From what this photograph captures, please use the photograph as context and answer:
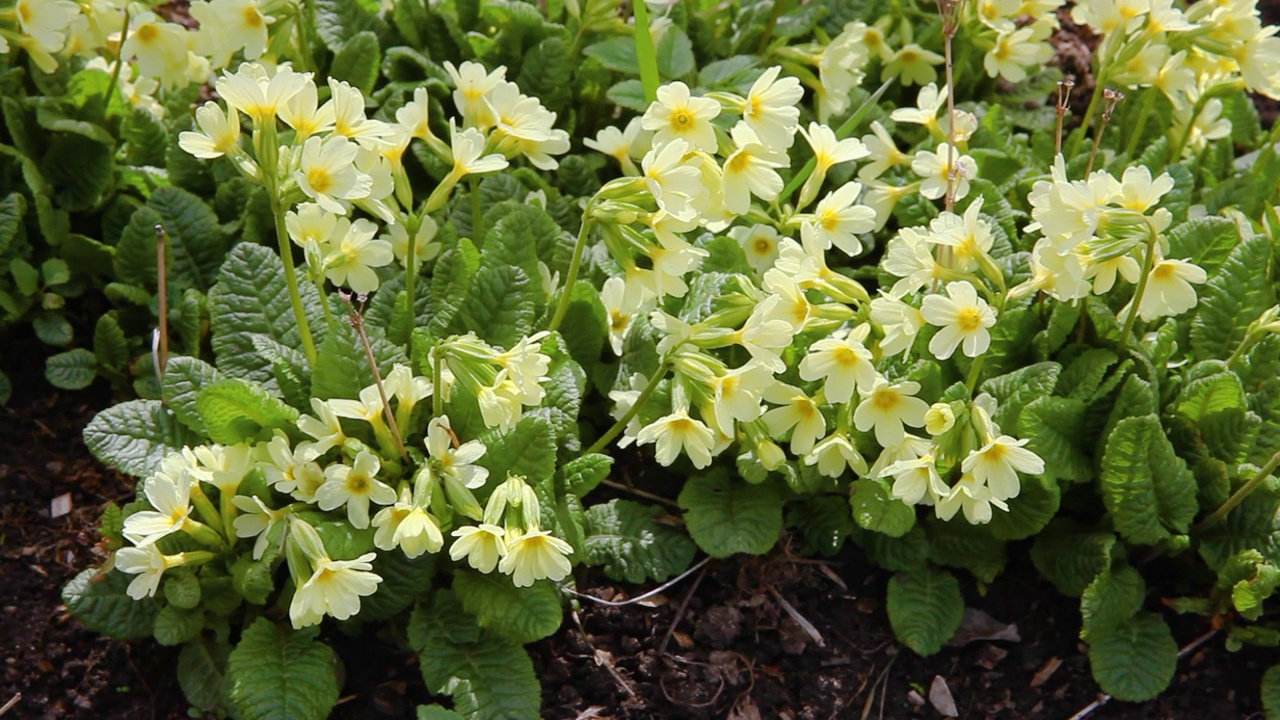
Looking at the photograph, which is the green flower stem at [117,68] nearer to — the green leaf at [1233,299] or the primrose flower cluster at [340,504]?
the primrose flower cluster at [340,504]

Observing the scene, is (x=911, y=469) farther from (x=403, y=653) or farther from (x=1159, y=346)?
(x=403, y=653)

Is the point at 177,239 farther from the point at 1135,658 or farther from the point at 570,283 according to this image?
the point at 1135,658

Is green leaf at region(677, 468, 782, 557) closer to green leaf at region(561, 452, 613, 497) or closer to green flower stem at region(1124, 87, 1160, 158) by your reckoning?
green leaf at region(561, 452, 613, 497)

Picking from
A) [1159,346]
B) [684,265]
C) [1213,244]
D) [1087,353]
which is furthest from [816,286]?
[1213,244]

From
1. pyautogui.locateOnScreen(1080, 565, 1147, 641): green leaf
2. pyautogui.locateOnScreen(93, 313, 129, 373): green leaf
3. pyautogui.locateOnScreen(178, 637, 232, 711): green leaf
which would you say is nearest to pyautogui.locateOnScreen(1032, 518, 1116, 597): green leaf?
pyautogui.locateOnScreen(1080, 565, 1147, 641): green leaf

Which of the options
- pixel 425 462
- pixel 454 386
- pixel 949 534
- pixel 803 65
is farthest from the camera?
pixel 803 65

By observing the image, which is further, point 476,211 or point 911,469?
point 476,211
